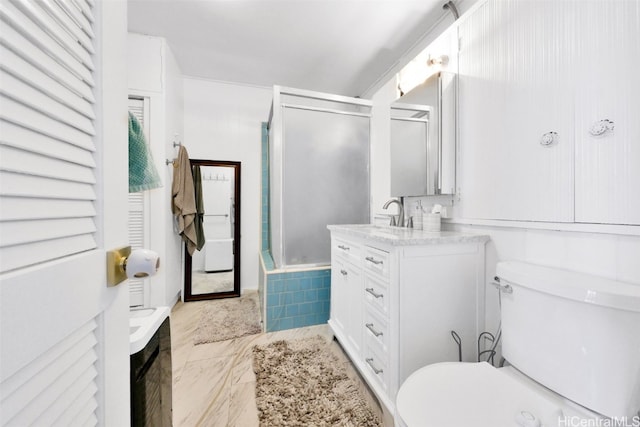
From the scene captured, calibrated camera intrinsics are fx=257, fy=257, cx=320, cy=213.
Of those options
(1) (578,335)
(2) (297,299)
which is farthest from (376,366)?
(2) (297,299)

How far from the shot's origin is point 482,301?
136 cm

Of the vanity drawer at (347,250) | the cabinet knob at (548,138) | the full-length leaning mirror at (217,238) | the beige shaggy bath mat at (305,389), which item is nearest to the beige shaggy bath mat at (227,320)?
the full-length leaning mirror at (217,238)

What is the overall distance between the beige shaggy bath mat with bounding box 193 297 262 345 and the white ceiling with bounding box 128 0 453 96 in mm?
2560

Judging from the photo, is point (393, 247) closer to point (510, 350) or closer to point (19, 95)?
point (510, 350)

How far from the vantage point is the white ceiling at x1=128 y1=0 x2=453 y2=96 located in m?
1.90

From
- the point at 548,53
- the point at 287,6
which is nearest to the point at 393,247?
the point at 548,53

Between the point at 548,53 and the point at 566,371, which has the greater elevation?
the point at 548,53

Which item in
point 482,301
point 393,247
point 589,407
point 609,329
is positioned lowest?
point 589,407

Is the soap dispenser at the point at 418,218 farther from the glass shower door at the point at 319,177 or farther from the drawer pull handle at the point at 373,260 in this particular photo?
the glass shower door at the point at 319,177

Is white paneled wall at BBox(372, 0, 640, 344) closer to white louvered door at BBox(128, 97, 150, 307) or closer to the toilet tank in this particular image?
the toilet tank

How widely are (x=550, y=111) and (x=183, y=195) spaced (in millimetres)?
2873

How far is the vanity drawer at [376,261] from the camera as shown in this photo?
128 centimetres

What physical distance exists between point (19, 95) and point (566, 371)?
4.67 ft

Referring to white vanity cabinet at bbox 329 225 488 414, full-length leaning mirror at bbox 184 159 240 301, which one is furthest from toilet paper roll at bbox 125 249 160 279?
full-length leaning mirror at bbox 184 159 240 301
